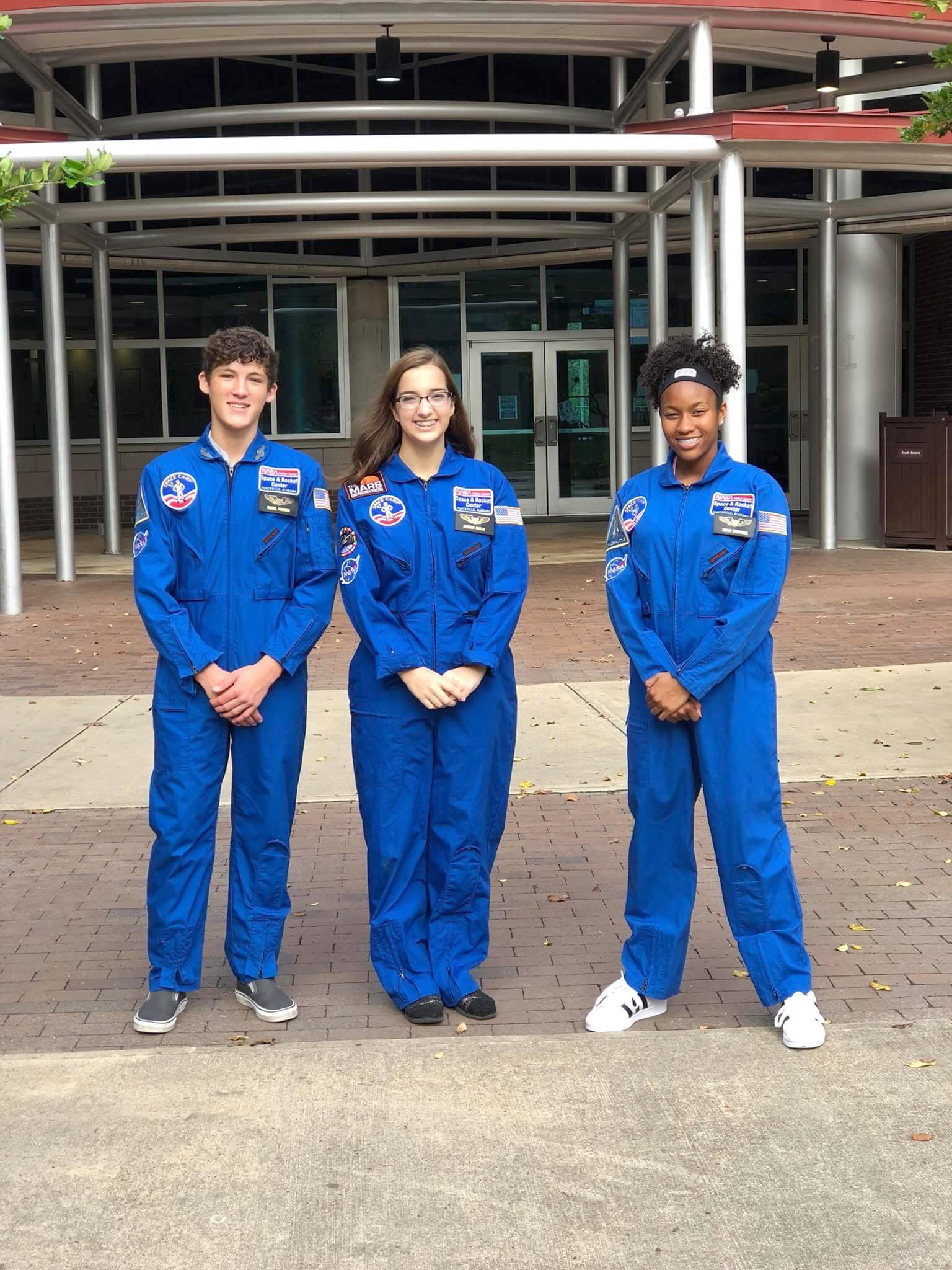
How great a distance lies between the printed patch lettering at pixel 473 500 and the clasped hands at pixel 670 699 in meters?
0.68

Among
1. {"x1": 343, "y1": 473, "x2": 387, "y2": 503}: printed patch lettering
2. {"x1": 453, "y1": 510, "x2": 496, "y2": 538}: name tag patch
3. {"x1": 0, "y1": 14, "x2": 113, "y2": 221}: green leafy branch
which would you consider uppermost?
{"x1": 0, "y1": 14, "x2": 113, "y2": 221}: green leafy branch

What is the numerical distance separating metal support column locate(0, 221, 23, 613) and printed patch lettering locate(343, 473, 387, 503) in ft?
28.6

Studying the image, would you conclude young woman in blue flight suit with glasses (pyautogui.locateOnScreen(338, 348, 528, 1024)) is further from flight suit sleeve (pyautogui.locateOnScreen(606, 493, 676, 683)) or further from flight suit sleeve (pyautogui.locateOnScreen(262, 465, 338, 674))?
flight suit sleeve (pyautogui.locateOnScreen(606, 493, 676, 683))

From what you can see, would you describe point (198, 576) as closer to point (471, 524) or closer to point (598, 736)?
point (471, 524)

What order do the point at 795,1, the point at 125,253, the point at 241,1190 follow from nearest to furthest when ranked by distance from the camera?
1. the point at 241,1190
2. the point at 795,1
3. the point at 125,253

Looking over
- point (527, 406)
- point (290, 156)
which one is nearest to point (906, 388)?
point (527, 406)

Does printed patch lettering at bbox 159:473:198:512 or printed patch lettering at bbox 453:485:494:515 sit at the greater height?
printed patch lettering at bbox 159:473:198:512

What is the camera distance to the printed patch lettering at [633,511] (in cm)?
410

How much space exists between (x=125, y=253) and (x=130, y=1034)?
15.5m

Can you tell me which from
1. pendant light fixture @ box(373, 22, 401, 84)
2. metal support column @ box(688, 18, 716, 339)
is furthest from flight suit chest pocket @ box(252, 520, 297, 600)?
pendant light fixture @ box(373, 22, 401, 84)

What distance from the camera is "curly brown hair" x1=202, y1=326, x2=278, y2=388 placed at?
4.26 m

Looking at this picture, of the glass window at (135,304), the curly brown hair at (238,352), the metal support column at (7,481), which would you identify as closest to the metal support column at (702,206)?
the metal support column at (7,481)

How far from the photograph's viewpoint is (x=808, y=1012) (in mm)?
4035

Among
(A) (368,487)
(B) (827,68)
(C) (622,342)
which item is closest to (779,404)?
(C) (622,342)
